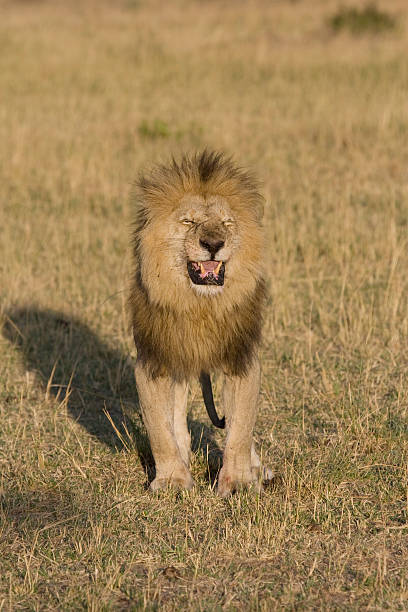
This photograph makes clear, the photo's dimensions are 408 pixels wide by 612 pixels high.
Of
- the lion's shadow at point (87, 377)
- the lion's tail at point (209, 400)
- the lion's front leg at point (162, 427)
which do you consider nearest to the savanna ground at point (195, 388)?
the lion's shadow at point (87, 377)

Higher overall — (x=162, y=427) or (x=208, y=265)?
(x=208, y=265)

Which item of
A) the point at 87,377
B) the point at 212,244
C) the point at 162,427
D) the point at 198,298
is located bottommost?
the point at 87,377

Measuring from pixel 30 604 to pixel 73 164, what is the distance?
7633 millimetres

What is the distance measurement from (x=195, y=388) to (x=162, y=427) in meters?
1.71

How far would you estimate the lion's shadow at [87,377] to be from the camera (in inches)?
213

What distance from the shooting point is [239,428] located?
4484 millimetres

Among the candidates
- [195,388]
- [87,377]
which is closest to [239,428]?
[195,388]

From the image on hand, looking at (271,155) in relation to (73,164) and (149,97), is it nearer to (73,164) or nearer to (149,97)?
(73,164)

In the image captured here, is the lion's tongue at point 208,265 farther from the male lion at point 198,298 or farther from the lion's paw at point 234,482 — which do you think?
the lion's paw at point 234,482

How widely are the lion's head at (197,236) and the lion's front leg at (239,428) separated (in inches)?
17.9


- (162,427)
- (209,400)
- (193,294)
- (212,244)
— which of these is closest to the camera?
(212,244)

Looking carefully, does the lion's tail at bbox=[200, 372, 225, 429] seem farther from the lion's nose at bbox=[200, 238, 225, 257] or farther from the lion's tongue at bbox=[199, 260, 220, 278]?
the lion's nose at bbox=[200, 238, 225, 257]

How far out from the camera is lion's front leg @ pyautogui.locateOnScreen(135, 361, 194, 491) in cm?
448

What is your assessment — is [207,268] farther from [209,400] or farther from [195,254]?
[209,400]
